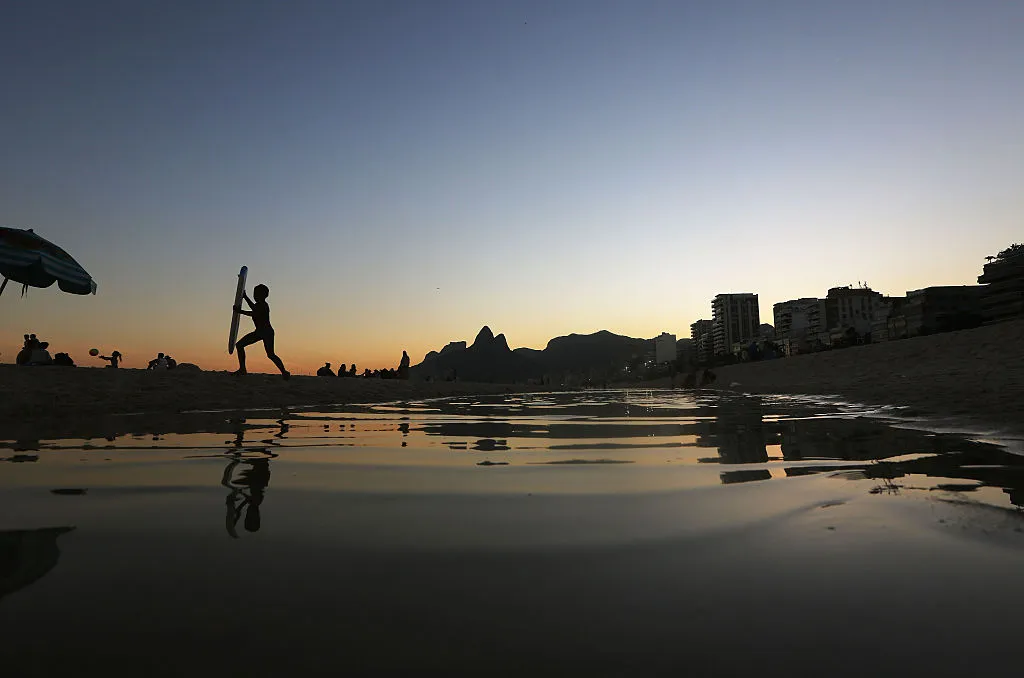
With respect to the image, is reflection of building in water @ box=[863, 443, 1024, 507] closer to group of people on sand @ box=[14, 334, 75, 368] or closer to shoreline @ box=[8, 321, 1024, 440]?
shoreline @ box=[8, 321, 1024, 440]

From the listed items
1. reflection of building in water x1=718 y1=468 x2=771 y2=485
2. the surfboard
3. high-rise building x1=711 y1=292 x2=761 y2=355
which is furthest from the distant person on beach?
high-rise building x1=711 y1=292 x2=761 y2=355

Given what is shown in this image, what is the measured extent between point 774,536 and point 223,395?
444 inches

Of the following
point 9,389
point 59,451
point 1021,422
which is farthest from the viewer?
point 9,389

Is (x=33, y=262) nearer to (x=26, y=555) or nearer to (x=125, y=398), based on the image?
(x=125, y=398)

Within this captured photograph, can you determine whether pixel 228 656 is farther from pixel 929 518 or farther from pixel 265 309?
pixel 265 309

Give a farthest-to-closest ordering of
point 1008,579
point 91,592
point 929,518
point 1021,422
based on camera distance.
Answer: point 1021,422 < point 929,518 < point 1008,579 < point 91,592

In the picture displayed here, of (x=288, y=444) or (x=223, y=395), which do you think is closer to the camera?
(x=288, y=444)

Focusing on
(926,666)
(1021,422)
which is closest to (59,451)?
(926,666)

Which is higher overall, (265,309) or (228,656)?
(265,309)

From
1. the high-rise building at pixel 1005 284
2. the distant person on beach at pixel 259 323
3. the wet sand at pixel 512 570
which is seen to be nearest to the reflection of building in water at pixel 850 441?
the wet sand at pixel 512 570

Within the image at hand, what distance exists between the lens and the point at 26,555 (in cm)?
186

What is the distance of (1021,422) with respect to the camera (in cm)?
586

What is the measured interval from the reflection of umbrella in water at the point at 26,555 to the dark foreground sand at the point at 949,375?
23.0 feet

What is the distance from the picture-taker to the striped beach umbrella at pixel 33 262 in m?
12.2
